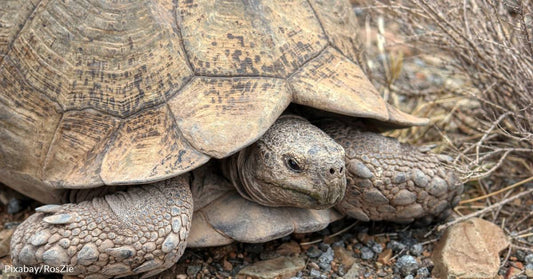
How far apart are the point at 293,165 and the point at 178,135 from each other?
1.74 feet

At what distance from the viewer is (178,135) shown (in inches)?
105

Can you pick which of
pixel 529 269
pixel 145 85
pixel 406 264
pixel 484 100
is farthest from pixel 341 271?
pixel 145 85

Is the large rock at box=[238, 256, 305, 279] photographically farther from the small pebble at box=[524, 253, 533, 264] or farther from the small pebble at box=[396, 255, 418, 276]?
the small pebble at box=[524, 253, 533, 264]

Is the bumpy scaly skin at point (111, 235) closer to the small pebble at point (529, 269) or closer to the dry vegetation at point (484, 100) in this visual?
the dry vegetation at point (484, 100)

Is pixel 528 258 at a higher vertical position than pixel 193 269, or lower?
lower

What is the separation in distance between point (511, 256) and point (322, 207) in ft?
3.67

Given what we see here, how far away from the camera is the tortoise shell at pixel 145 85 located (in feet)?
8.81

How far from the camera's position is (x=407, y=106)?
178 inches

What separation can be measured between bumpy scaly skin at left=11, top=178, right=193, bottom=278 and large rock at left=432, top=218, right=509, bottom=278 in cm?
129

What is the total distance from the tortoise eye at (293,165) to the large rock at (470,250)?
92 centimetres

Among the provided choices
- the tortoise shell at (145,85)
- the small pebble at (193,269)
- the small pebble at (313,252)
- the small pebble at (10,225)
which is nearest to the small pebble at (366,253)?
the small pebble at (313,252)

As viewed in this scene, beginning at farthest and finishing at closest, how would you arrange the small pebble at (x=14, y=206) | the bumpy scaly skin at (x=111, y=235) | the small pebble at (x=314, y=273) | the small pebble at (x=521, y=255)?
the small pebble at (x=14, y=206), the small pebble at (x=521, y=255), the small pebble at (x=314, y=273), the bumpy scaly skin at (x=111, y=235)

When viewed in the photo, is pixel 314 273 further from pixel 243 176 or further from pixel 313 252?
pixel 243 176

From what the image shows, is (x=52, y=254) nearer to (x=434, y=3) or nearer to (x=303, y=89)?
(x=303, y=89)
